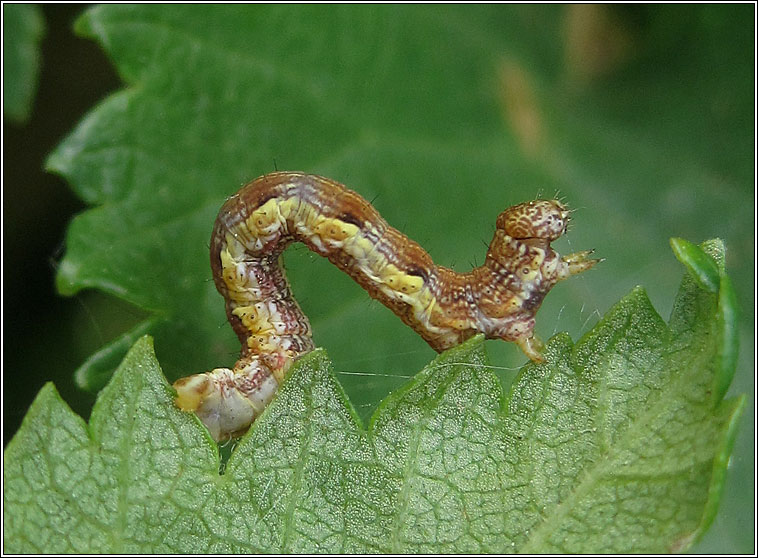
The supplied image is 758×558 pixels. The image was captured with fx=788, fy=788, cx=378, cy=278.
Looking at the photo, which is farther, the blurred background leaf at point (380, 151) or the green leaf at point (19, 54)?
the green leaf at point (19, 54)

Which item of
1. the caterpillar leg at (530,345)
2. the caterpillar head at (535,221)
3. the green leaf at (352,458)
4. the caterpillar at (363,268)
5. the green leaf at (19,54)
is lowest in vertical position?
the green leaf at (352,458)

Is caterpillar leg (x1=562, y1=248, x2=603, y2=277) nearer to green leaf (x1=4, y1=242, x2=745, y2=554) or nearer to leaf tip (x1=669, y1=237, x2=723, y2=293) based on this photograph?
green leaf (x1=4, y1=242, x2=745, y2=554)

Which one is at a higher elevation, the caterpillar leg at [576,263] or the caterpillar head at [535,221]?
the caterpillar head at [535,221]

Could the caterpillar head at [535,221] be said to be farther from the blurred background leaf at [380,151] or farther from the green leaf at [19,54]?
the green leaf at [19,54]

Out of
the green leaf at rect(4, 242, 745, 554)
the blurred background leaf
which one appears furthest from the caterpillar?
the green leaf at rect(4, 242, 745, 554)

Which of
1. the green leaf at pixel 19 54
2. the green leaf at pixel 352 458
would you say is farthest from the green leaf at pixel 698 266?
the green leaf at pixel 19 54

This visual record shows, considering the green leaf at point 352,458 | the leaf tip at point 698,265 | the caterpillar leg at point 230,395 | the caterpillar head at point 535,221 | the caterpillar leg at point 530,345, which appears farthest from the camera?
the caterpillar head at point 535,221

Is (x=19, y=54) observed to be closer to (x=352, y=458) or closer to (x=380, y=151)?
(x=380, y=151)

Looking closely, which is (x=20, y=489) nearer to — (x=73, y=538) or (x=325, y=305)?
(x=73, y=538)
